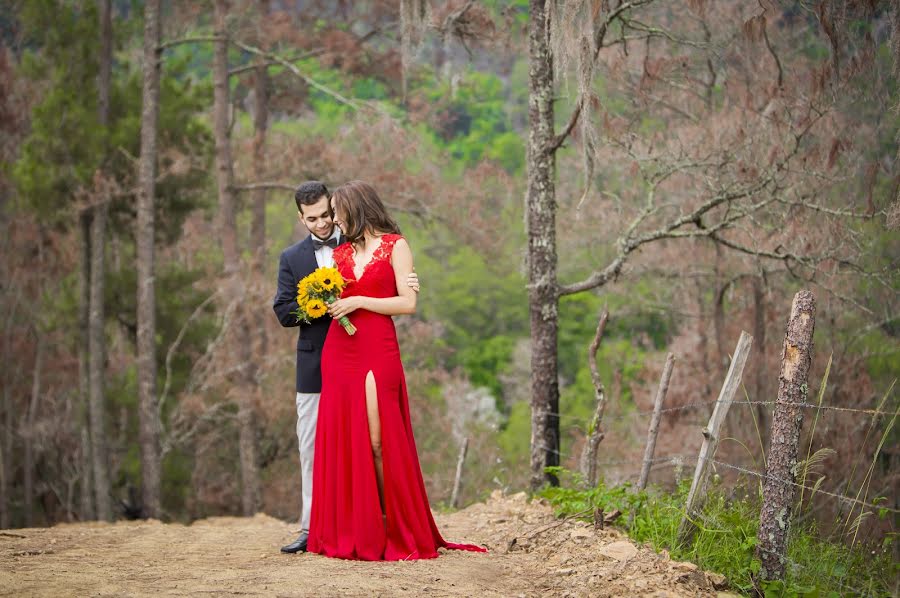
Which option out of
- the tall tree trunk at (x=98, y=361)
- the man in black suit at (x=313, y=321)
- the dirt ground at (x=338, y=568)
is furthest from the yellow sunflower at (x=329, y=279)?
the tall tree trunk at (x=98, y=361)

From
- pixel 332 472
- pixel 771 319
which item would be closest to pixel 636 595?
pixel 332 472

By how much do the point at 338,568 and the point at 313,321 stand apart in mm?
1467

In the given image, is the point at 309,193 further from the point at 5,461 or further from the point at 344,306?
the point at 5,461

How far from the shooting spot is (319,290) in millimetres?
5379

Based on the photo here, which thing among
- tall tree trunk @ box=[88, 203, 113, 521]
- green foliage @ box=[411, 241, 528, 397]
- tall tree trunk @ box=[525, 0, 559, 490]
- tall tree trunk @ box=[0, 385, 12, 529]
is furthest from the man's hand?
green foliage @ box=[411, 241, 528, 397]

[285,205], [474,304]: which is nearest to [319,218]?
[285,205]

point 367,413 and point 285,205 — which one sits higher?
point 285,205

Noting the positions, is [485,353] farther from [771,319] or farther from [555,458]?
[555,458]

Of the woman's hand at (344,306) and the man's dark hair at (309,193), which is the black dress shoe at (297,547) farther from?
the man's dark hair at (309,193)

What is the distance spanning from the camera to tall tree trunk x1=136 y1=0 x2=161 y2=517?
14.7 meters

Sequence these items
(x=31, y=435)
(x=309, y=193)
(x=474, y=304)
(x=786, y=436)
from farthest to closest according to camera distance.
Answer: (x=474, y=304) → (x=31, y=435) → (x=309, y=193) → (x=786, y=436)

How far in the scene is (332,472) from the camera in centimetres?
557

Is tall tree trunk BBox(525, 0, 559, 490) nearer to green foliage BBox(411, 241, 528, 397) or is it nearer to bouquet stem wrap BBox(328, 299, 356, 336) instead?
bouquet stem wrap BBox(328, 299, 356, 336)

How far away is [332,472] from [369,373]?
0.60 metres
